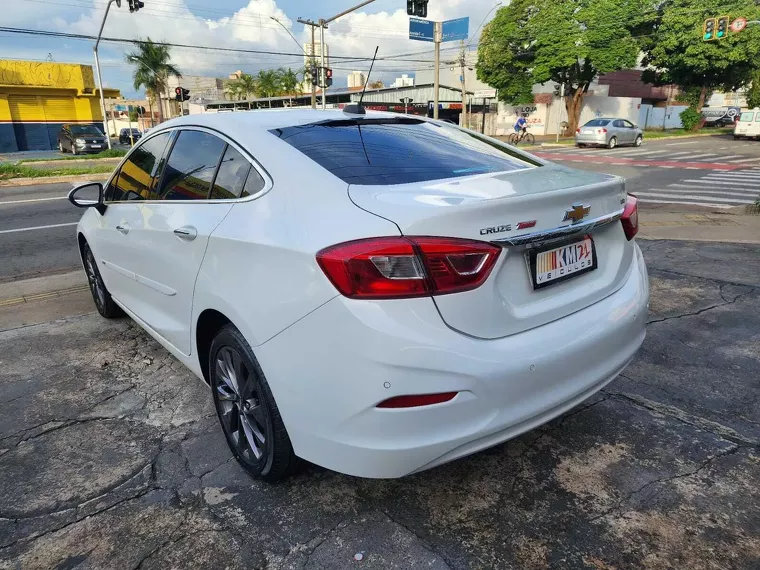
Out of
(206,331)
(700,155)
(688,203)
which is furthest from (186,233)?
(700,155)

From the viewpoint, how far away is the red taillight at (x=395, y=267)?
1.81 meters

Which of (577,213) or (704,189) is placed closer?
(577,213)

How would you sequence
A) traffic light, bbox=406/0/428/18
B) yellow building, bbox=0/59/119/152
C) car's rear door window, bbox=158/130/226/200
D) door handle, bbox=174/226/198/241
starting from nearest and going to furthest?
1. door handle, bbox=174/226/198/241
2. car's rear door window, bbox=158/130/226/200
3. traffic light, bbox=406/0/428/18
4. yellow building, bbox=0/59/119/152

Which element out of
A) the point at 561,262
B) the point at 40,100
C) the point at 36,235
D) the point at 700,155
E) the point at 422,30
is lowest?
the point at 700,155

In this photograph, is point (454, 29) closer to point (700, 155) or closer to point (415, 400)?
point (700, 155)

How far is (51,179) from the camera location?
1638 cm

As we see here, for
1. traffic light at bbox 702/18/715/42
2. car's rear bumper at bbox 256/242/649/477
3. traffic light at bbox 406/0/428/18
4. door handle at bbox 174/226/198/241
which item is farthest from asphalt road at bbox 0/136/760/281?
traffic light at bbox 406/0/428/18

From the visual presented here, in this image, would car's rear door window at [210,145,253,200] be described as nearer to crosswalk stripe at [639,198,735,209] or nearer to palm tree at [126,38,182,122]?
crosswalk stripe at [639,198,735,209]

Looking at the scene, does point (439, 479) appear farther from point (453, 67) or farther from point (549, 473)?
point (453, 67)

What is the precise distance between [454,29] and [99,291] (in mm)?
25331

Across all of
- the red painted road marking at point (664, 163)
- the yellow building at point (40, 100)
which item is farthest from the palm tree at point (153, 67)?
the red painted road marking at point (664, 163)

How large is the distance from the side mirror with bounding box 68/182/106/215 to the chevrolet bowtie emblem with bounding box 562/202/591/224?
306 cm

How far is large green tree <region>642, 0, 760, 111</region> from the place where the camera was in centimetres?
3694

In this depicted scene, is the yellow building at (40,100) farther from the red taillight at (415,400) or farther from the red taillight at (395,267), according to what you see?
the red taillight at (415,400)
